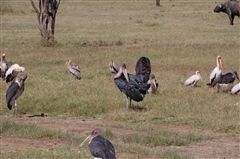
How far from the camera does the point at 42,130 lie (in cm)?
1068

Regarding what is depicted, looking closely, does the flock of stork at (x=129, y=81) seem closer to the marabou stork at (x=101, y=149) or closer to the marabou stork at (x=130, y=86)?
the marabou stork at (x=130, y=86)

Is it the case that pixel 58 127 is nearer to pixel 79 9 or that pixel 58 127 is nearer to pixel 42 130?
pixel 42 130

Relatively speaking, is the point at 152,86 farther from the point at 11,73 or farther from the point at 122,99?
the point at 11,73

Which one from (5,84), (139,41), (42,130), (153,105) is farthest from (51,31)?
(42,130)

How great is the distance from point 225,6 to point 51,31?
1042 centimetres

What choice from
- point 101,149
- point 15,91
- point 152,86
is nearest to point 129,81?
point 152,86

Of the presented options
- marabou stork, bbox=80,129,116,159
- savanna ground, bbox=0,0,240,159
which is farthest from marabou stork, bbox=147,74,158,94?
marabou stork, bbox=80,129,116,159

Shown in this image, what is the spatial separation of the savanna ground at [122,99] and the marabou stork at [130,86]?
0.31 metres

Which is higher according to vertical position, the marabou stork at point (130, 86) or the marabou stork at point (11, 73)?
the marabou stork at point (130, 86)

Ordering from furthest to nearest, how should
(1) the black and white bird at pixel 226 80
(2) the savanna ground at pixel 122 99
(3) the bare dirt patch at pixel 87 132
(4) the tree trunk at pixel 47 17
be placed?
(4) the tree trunk at pixel 47 17 < (1) the black and white bird at pixel 226 80 < (2) the savanna ground at pixel 122 99 < (3) the bare dirt patch at pixel 87 132

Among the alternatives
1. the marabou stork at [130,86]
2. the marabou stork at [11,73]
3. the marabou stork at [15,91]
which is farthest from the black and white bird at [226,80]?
the marabou stork at [11,73]

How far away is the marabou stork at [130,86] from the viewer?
12.7 meters

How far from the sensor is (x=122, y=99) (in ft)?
44.9

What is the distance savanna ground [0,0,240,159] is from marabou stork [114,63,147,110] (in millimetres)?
313
